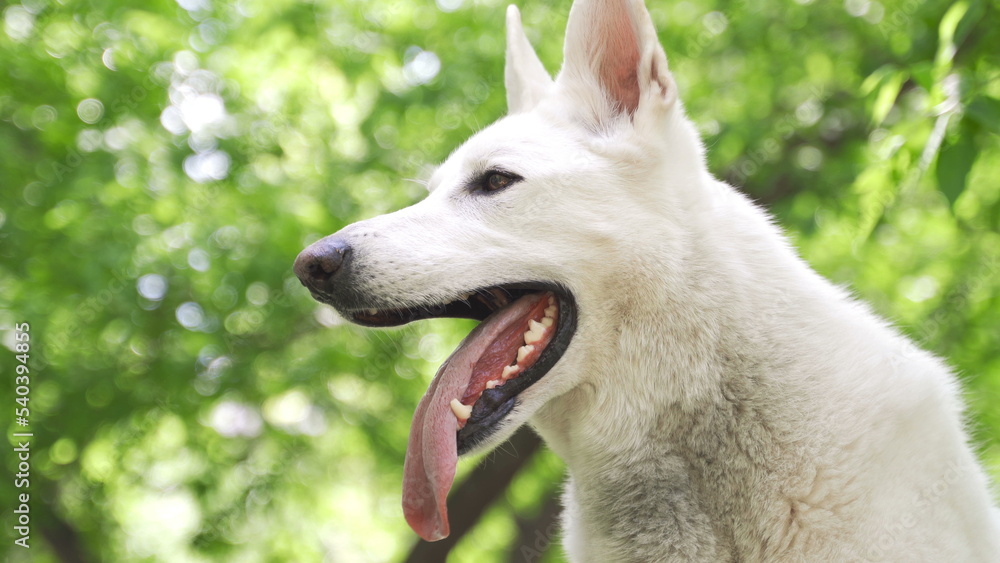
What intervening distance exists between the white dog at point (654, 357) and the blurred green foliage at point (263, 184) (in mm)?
2510

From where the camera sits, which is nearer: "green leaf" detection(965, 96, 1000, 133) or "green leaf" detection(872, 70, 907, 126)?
"green leaf" detection(965, 96, 1000, 133)

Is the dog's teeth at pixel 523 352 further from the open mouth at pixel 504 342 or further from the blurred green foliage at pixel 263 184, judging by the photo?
the blurred green foliage at pixel 263 184

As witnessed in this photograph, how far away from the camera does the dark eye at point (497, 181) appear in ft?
8.48

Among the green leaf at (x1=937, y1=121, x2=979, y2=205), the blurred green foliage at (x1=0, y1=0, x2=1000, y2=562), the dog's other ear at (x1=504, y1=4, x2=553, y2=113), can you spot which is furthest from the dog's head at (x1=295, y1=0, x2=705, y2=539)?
the blurred green foliage at (x1=0, y1=0, x2=1000, y2=562)

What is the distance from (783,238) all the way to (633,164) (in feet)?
1.92

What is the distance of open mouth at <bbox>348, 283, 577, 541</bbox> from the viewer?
2.34 meters

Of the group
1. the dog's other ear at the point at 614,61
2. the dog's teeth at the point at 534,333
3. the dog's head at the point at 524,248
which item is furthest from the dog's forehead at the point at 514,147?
the dog's teeth at the point at 534,333

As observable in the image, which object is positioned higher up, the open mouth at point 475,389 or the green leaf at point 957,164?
the green leaf at point 957,164

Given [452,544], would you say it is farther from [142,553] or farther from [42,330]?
[142,553]

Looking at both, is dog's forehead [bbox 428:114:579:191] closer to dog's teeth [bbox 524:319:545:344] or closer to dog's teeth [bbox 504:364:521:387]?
dog's teeth [bbox 524:319:545:344]

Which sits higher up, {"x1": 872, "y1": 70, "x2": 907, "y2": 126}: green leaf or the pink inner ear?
{"x1": 872, "y1": 70, "x2": 907, "y2": 126}: green leaf

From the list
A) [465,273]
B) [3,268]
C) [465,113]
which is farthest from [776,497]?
[3,268]

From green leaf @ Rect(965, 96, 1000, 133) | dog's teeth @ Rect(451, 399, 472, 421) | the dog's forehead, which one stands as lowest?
dog's teeth @ Rect(451, 399, 472, 421)

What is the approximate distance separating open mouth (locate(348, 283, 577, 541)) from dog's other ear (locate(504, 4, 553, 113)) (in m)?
0.97
